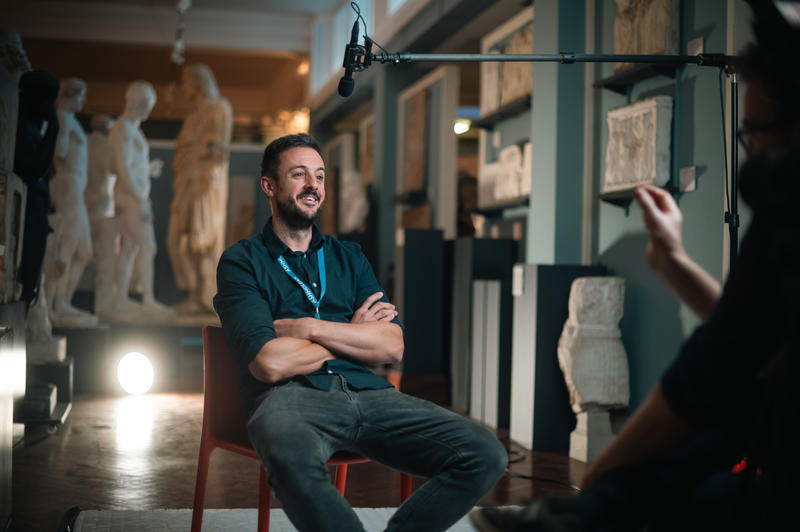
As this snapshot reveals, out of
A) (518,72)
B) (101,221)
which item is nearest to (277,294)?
(518,72)

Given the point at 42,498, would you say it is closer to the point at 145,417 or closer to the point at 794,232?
the point at 145,417

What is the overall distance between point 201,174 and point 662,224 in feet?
28.6

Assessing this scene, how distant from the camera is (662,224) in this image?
1.46 m

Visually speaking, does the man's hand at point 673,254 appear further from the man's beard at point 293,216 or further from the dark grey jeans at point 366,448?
the man's beard at point 293,216

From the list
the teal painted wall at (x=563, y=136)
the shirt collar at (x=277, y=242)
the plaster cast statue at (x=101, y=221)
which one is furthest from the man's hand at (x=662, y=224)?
the plaster cast statue at (x=101, y=221)

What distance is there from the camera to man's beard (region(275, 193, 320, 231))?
8.55ft

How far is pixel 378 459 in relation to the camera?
91.0 inches

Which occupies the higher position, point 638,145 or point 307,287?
point 638,145

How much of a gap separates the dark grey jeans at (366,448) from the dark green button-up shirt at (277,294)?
8 cm

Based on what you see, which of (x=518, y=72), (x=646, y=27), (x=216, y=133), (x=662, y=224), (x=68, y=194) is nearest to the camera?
(x=662, y=224)

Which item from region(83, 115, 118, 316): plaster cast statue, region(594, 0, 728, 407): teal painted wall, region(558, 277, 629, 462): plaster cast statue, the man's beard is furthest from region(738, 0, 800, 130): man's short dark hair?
region(83, 115, 118, 316): plaster cast statue

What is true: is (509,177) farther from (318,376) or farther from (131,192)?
(318,376)

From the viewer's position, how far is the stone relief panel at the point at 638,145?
14.4 ft

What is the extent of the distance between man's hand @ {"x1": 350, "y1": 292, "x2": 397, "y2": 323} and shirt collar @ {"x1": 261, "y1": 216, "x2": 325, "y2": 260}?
0.23m
